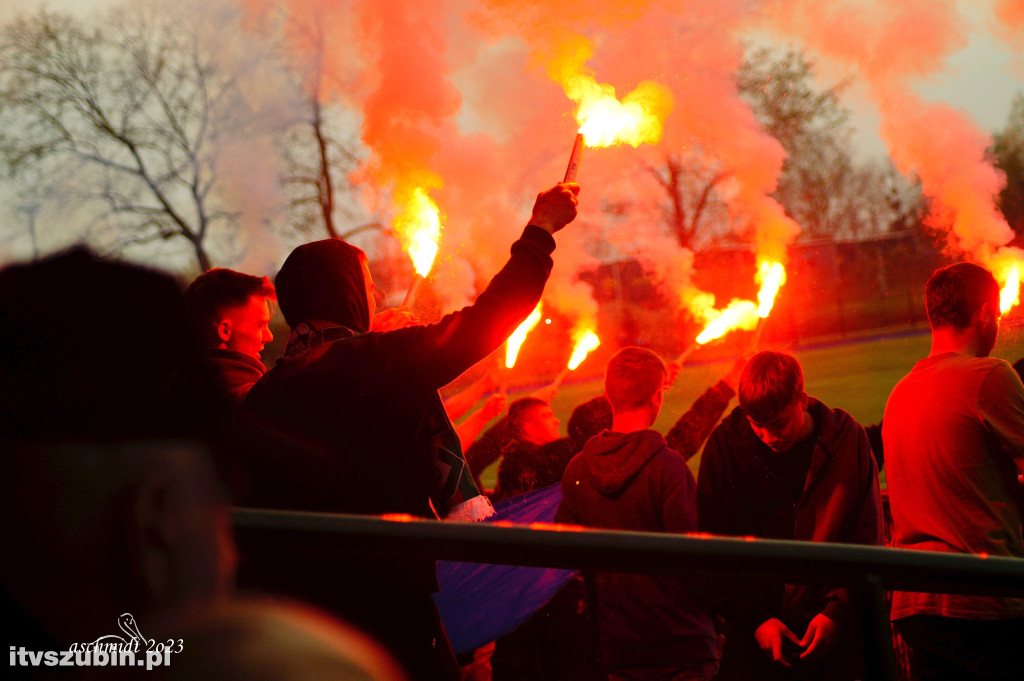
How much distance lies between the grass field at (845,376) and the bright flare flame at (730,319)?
19.1ft

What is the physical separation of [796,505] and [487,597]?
1389 mm

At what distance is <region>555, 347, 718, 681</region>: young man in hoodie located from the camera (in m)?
3.03

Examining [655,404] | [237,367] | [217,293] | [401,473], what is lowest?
[401,473]

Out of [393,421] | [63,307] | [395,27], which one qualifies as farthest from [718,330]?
[63,307]

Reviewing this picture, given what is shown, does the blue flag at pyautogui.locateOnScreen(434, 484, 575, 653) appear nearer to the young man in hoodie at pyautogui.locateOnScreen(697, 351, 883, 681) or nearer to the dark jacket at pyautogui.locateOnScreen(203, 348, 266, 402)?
the young man in hoodie at pyautogui.locateOnScreen(697, 351, 883, 681)

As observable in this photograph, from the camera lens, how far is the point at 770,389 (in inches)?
114

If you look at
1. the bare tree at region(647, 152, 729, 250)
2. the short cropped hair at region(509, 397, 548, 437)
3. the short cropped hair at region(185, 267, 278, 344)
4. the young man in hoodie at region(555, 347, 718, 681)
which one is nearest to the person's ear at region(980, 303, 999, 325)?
the young man in hoodie at region(555, 347, 718, 681)

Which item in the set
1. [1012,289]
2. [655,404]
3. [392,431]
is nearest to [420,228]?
[655,404]

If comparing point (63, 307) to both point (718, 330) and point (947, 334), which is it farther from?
point (718, 330)

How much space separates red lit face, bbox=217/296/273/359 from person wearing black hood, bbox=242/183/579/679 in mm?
940

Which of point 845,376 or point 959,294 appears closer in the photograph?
point 959,294

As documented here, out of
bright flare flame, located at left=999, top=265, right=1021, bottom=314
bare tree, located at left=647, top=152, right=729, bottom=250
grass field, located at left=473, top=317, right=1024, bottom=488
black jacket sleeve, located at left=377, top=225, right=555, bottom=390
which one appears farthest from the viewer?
grass field, located at left=473, top=317, right=1024, bottom=488

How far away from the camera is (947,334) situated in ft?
9.92

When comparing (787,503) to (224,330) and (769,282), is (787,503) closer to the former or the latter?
(224,330)
